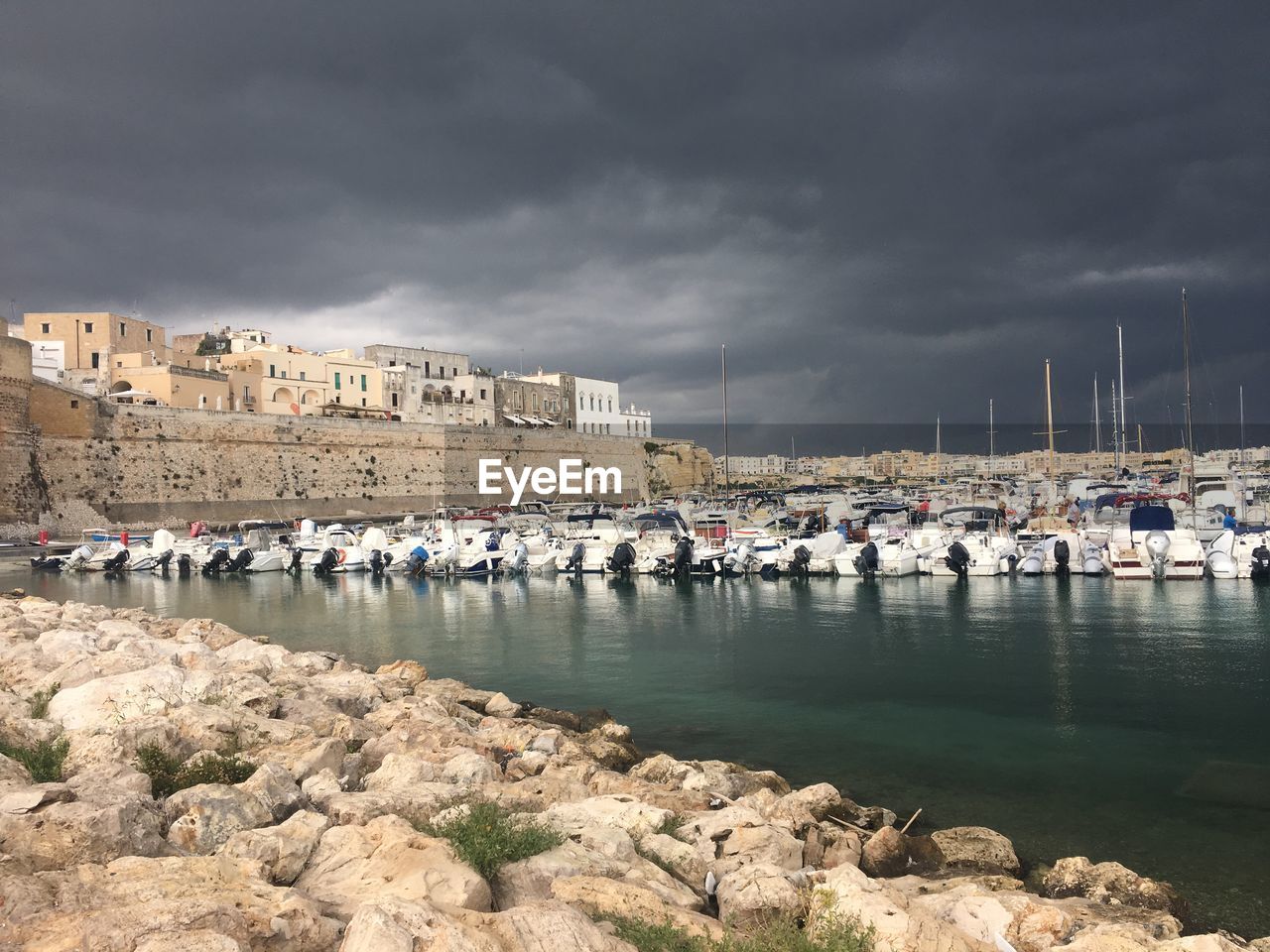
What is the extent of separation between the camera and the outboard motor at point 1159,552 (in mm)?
21109

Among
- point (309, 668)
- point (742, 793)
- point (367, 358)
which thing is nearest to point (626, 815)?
point (742, 793)

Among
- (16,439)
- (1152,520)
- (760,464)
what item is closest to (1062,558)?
(1152,520)

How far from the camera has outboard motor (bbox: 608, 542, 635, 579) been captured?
2544 cm

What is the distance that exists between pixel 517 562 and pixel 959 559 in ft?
41.3

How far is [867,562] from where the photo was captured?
23453 mm

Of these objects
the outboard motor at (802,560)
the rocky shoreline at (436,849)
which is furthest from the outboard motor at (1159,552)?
the rocky shoreline at (436,849)

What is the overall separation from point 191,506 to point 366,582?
15.9m

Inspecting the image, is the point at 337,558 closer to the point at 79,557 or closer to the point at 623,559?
the point at 79,557

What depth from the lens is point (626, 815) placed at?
5543mm

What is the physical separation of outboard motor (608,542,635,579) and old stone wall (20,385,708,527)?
21.3m

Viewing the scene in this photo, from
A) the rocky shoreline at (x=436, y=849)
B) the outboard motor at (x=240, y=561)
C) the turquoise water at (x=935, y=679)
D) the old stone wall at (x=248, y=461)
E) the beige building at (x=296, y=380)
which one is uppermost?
the beige building at (x=296, y=380)

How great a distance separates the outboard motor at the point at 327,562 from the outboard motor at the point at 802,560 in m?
14.4

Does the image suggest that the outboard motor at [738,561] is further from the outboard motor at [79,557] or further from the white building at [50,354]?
the white building at [50,354]

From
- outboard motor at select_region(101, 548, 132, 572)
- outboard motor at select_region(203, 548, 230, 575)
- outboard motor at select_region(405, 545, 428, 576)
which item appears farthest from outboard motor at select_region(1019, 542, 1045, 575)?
outboard motor at select_region(101, 548, 132, 572)
